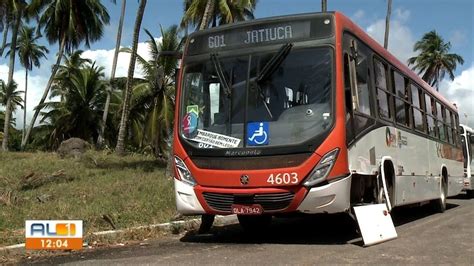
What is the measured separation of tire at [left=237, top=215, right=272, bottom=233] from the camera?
9398 mm

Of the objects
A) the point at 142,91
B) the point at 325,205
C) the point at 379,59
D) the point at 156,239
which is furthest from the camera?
the point at 142,91

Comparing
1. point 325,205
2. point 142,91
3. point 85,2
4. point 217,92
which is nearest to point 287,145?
point 325,205

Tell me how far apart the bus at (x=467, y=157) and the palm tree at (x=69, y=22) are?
24.4 metres

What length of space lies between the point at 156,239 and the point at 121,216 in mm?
1496

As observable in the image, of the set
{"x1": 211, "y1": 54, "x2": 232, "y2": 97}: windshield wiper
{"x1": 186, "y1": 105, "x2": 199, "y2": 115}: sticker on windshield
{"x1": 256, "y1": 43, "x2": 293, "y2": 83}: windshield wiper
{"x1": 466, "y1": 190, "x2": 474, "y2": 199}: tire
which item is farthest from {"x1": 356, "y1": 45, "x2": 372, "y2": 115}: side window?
{"x1": 466, "y1": 190, "x2": 474, "y2": 199}: tire

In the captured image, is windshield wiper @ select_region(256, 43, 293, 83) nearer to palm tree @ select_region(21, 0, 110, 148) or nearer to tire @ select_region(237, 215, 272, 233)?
tire @ select_region(237, 215, 272, 233)

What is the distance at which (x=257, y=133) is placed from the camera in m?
7.75

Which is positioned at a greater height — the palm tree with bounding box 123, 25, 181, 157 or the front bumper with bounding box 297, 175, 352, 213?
the palm tree with bounding box 123, 25, 181, 157

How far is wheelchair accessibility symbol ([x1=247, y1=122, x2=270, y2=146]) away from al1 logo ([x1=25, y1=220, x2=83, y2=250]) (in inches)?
99.1

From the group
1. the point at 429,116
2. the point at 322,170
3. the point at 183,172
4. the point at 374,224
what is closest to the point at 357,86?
the point at 322,170

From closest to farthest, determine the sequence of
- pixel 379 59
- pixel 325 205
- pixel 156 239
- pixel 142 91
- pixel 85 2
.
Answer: pixel 325 205 → pixel 156 239 → pixel 379 59 → pixel 142 91 → pixel 85 2

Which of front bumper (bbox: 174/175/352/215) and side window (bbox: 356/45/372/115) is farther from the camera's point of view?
A: side window (bbox: 356/45/372/115)

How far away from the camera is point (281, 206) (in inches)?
297

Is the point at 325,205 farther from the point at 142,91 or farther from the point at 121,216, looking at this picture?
the point at 142,91
